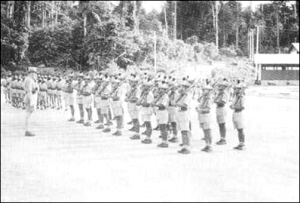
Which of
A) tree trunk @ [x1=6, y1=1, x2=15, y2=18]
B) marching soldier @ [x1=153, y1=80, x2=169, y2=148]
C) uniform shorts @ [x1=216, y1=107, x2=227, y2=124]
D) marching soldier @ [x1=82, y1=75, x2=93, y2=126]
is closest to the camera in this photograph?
marching soldier @ [x1=153, y1=80, x2=169, y2=148]

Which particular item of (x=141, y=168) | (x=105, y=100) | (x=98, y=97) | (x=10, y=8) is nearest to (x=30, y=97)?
(x=105, y=100)

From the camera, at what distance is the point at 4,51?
132ft

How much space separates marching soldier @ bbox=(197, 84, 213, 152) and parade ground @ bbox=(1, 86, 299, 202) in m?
0.28

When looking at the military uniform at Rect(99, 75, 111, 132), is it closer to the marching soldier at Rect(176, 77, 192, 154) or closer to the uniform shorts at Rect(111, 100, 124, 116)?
the uniform shorts at Rect(111, 100, 124, 116)

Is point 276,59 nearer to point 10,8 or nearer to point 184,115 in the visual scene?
point 10,8

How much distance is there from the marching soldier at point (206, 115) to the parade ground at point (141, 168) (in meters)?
0.28

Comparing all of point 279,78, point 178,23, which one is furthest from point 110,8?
point 178,23

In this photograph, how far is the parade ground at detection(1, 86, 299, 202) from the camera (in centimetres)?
671

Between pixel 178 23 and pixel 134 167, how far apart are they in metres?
70.2

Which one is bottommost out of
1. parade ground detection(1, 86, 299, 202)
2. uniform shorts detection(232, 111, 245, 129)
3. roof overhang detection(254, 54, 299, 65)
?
parade ground detection(1, 86, 299, 202)

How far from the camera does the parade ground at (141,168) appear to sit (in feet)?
22.0

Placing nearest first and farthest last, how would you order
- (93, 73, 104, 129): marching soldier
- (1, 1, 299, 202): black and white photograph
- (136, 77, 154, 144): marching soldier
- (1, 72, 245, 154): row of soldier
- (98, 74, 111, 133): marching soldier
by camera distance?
1. (1, 1, 299, 202): black and white photograph
2. (1, 72, 245, 154): row of soldier
3. (136, 77, 154, 144): marching soldier
4. (98, 74, 111, 133): marching soldier
5. (93, 73, 104, 129): marching soldier

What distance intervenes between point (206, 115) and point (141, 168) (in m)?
2.65

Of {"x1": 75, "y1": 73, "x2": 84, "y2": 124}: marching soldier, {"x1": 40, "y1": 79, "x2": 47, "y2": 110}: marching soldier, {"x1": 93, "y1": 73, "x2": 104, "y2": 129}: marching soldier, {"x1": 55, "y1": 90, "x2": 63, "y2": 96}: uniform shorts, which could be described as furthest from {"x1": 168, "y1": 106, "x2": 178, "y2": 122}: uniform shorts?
{"x1": 40, "y1": 79, "x2": 47, "y2": 110}: marching soldier
